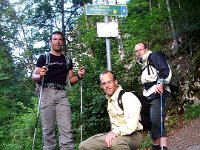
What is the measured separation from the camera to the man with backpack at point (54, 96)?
5262mm

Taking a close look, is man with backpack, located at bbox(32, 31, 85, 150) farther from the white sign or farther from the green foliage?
the green foliage

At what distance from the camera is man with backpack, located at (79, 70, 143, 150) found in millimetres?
3738

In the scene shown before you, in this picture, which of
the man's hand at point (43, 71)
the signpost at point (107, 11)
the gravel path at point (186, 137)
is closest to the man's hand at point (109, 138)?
the man's hand at point (43, 71)

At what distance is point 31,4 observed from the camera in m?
29.0

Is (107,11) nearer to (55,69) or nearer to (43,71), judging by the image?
(55,69)

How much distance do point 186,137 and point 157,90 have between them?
371cm

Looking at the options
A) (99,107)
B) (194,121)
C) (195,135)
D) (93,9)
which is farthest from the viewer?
(99,107)

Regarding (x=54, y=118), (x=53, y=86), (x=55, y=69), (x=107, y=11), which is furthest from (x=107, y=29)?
(x=54, y=118)

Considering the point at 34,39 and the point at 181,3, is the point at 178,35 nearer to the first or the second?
the point at 181,3

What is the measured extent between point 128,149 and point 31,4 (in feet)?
88.8

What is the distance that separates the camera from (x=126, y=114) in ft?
12.5

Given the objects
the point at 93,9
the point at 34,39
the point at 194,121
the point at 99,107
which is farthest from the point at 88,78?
the point at 34,39

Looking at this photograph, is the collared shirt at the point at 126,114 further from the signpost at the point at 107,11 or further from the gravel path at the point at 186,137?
the gravel path at the point at 186,137

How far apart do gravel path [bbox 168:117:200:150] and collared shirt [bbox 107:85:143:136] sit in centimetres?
370
